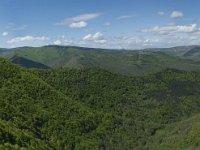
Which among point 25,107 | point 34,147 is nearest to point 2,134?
point 34,147

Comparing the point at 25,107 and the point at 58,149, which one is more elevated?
the point at 25,107

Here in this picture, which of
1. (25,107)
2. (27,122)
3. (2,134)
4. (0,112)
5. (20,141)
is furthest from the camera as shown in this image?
(25,107)

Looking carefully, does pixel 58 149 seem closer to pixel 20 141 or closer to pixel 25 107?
pixel 25 107

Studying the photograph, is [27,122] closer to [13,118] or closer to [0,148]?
[13,118]

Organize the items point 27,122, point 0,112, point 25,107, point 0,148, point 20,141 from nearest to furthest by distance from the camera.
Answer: point 0,148
point 20,141
point 0,112
point 27,122
point 25,107

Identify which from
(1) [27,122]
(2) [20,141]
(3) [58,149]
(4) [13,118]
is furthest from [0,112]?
(3) [58,149]

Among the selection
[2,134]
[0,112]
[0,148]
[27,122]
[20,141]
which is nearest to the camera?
[0,148]

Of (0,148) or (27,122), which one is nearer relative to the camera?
(0,148)

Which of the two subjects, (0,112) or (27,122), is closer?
(0,112)

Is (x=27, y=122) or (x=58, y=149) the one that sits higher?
(x=27, y=122)
